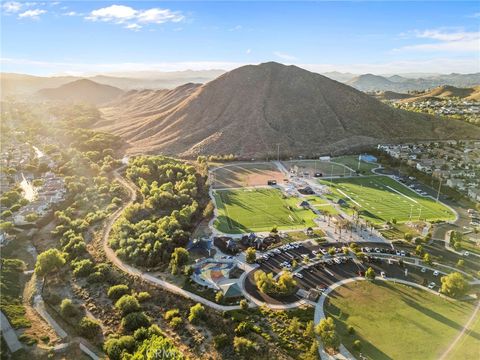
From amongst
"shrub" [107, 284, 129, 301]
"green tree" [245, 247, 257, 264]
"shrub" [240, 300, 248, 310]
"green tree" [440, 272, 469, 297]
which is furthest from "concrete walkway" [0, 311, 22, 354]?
"green tree" [440, 272, 469, 297]

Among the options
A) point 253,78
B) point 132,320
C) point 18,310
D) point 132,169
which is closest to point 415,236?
point 132,320

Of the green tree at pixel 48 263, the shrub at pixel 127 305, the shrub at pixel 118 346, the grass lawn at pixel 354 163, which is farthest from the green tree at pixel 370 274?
the grass lawn at pixel 354 163

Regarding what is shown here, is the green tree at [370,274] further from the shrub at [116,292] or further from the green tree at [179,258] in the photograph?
the shrub at [116,292]

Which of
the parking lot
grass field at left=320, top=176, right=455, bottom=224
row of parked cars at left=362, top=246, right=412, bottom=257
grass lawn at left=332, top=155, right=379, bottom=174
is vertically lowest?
the parking lot

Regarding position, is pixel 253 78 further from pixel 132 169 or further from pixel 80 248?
pixel 80 248

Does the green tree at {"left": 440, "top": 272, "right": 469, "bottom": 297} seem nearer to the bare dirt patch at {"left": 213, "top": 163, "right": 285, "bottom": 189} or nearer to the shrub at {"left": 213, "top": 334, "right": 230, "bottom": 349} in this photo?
the shrub at {"left": 213, "top": 334, "right": 230, "bottom": 349}

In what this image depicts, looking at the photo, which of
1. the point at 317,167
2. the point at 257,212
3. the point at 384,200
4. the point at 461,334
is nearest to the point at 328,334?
the point at 461,334
